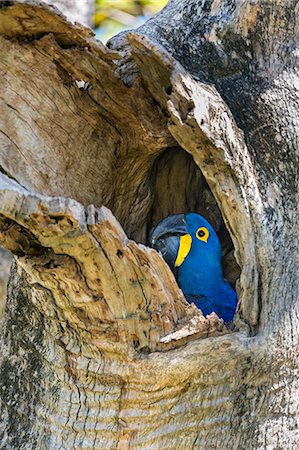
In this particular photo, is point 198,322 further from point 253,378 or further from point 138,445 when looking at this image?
point 138,445

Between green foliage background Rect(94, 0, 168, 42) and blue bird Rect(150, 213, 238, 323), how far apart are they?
2.56 metres

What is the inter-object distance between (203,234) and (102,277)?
1207mm

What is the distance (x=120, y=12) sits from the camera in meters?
5.69

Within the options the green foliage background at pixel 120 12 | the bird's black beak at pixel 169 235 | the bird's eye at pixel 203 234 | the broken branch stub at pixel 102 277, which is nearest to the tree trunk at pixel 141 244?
the broken branch stub at pixel 102 277

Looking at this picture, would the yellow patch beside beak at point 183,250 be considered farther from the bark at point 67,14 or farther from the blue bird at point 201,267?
the bark at point 67,14

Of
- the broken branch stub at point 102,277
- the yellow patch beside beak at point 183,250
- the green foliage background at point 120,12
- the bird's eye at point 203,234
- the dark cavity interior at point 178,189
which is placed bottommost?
the broken branch stub at point 102,277

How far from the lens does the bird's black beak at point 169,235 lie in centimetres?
310

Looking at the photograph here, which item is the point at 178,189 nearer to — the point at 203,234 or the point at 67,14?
the point at 203,234

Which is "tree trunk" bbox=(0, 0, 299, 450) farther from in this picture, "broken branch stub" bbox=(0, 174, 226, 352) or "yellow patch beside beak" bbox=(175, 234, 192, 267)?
"yellow patch beside beak" bbox=(175, 234, 192, 267)

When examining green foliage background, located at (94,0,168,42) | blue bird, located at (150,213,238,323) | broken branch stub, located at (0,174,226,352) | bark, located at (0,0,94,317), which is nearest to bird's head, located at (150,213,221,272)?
blue bird, located at (150,213,238,323)

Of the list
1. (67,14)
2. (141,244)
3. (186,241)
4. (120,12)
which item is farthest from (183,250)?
(120,12)

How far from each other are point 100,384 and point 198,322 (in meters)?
0.35

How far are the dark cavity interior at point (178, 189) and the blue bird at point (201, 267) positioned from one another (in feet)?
0.27

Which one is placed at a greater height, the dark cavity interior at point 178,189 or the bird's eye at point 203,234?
the dark cavity interior at point 178,189
